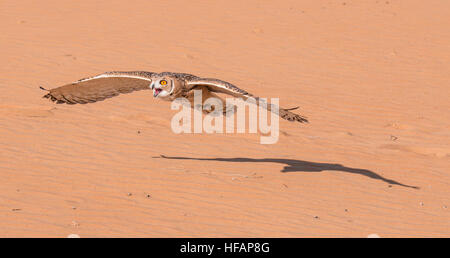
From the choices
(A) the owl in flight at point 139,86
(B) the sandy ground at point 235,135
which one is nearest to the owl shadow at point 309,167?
(B) the sandy ground at point 235,135

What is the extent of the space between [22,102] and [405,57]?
346 inches

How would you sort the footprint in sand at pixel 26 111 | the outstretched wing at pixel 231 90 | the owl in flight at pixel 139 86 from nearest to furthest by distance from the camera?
the outstretched wing at pixel 231 90 < the owl in flight at pixel 139 86 < the footprint in sand at pixel 26 111

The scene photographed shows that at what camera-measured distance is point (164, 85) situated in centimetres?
866

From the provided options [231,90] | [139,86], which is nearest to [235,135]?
[139,86]

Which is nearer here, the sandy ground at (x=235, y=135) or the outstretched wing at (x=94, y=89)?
the sandy ground at (x=235, y=135)

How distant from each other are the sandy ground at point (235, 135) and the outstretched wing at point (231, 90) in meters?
1.01

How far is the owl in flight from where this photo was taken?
860 centimetres

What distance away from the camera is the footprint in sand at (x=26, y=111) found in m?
11.1

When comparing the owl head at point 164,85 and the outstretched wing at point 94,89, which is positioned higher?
the outstretched wing at point 94,89

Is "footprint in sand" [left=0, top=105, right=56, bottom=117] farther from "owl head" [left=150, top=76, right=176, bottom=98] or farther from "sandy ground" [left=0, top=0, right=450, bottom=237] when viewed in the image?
"owl head" [left=150, top=76, right=176, bottom=98]

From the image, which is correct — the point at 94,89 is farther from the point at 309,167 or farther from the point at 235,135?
the point at 309,167

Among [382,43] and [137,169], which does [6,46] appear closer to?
[137,169]

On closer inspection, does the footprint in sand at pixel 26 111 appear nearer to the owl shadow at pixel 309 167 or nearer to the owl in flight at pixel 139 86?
the owl in flight at pixel 139 86

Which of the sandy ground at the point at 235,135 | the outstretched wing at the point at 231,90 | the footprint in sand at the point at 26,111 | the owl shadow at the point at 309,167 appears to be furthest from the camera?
the footprint in sand at the point at 26,111
